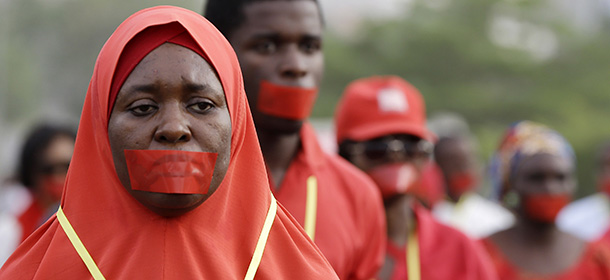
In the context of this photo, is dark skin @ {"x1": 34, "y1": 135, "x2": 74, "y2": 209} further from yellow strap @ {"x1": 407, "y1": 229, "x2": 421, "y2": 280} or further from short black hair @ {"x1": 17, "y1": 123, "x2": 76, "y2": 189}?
yellow strap @ {"x1": 407, "y1": 229, "x2": 421, "y2": 280}

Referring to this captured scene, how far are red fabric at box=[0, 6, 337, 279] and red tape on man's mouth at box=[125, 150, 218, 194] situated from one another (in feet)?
0.36

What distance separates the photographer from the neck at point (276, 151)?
4262 millimetres

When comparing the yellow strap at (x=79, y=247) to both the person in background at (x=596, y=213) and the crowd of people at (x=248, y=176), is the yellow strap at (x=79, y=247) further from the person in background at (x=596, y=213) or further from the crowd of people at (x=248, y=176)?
the person in background at (x=596, y=213)

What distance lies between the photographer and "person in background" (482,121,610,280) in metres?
6.18

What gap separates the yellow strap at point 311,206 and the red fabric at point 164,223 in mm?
939

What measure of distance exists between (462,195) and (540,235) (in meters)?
3.62

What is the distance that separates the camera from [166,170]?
290 cm

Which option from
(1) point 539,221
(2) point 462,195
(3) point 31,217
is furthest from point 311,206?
(2) point 462,195

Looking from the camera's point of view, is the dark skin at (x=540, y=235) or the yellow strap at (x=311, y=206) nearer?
the yellow strap at (x=311, y=206)

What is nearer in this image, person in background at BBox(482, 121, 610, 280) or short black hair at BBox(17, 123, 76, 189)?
person in background at BBox(482, 121, 610, 280)

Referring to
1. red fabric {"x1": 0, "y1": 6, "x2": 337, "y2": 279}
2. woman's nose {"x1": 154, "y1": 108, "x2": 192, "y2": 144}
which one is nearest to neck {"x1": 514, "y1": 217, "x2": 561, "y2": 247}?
red fabric {"x1": 0, "y1": 6, "x2": 337, "y2": 279}

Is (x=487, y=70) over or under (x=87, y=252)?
under

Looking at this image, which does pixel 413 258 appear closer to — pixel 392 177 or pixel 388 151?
pixel 392 177

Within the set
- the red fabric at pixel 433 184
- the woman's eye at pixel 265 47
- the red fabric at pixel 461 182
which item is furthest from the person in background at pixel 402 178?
the red fabric at pixel 461 182
